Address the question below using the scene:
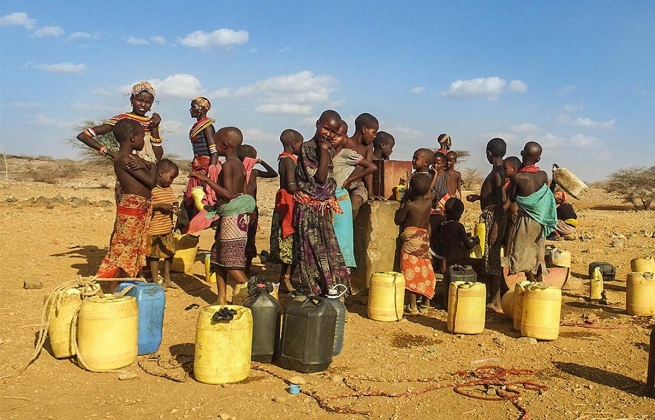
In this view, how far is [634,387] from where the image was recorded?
4.11 m

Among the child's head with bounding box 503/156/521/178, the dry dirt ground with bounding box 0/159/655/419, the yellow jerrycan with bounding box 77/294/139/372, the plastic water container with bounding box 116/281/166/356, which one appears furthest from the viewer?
the child's head with bounding box 503/156/521/178

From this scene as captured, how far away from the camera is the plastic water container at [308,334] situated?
4148 millimetres

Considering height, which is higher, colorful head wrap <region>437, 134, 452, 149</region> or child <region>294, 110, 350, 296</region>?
colorful head wrap <region>437, 134, 452, 149</region>

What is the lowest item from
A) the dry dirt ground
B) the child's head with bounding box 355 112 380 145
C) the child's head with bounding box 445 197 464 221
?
the dry dirt ground

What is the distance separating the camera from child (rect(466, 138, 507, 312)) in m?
6.42

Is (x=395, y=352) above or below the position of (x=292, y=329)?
below

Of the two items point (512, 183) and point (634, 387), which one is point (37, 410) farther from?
point (512, 183)

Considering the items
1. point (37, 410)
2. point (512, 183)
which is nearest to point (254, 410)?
point (37, 410)

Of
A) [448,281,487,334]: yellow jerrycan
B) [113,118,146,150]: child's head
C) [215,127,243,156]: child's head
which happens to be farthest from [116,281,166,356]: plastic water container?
[448,281,487,334]: yellow jerrycan

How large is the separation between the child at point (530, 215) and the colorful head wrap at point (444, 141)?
2.27 m

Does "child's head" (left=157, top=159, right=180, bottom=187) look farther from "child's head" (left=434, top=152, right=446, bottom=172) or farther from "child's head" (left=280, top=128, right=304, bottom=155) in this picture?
"child's head" (left=434, top=152, right=446, bottom=172)

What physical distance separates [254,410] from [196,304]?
8.82 ft

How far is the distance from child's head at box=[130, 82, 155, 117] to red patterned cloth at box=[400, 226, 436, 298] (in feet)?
10.4

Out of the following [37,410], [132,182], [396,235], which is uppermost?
[132,182]
